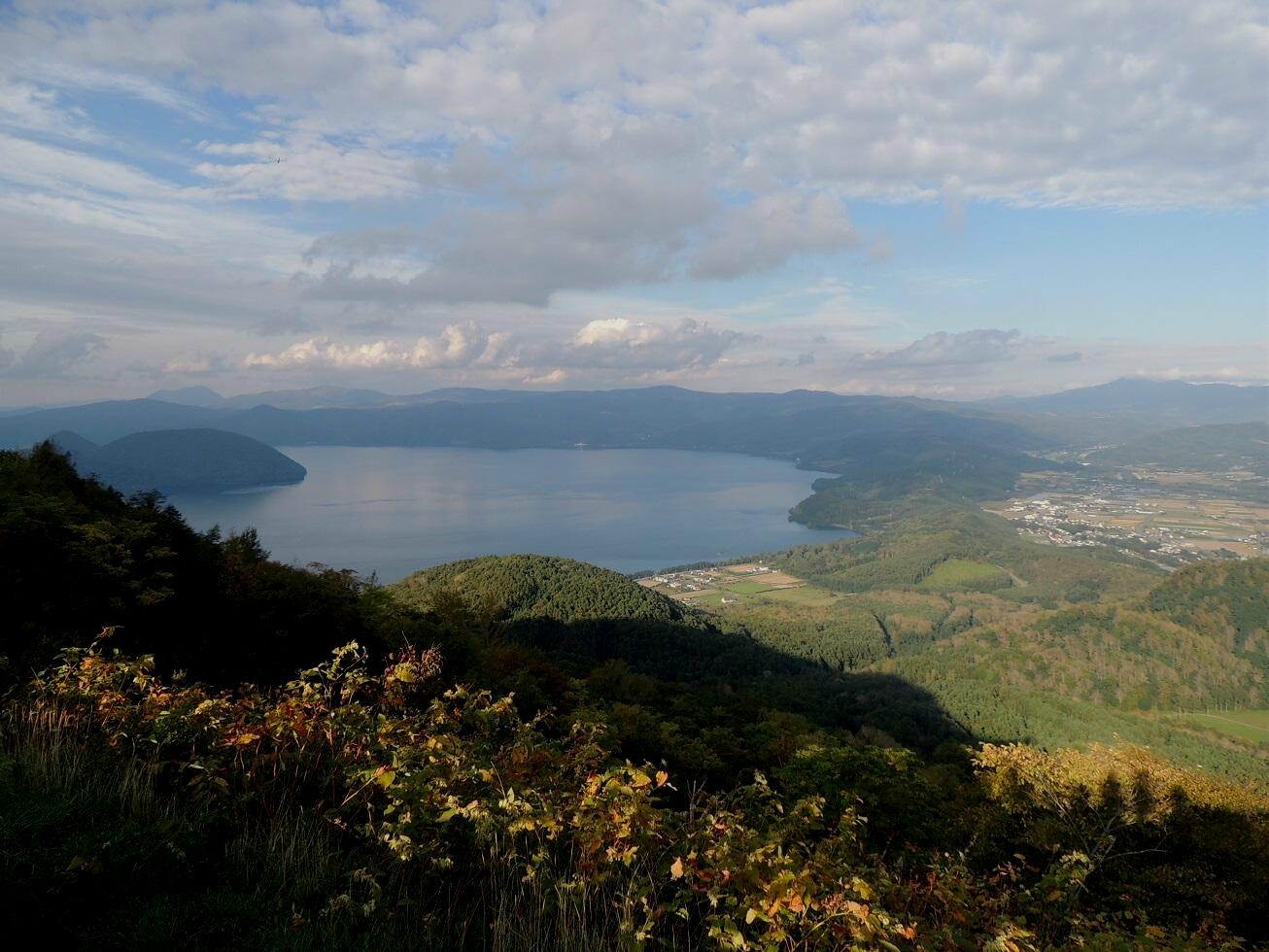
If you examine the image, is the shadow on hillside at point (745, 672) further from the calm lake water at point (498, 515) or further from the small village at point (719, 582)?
the calm lake water at point (498, 515)

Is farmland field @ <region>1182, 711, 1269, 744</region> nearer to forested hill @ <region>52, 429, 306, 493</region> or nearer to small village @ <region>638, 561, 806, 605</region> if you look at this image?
small village @ <region>638, 561, 806, 605</region>

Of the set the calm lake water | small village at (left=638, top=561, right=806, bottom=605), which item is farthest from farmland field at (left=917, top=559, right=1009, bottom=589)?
the calm lake water

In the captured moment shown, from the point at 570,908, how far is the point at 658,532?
9936 cm

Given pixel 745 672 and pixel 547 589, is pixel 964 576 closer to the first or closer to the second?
pixel 745 672

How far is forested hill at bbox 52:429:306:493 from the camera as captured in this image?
3932 inches

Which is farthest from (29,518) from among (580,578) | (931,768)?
(580,578)

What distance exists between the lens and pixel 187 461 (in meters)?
112

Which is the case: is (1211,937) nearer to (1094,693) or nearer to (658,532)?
(1094,693)

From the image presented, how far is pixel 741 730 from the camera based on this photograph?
14.6m

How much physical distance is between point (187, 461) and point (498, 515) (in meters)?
59.4

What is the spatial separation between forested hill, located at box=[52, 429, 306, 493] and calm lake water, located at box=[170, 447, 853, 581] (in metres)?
7.40

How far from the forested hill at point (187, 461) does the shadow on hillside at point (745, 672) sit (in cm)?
8735

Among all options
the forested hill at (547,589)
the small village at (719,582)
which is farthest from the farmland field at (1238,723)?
the small village at (719,582)

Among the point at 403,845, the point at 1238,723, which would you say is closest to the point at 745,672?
the point at 403,845
